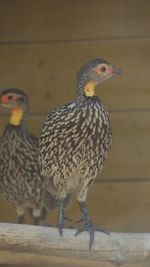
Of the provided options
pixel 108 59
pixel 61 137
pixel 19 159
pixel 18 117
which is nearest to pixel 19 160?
pixel 19 159

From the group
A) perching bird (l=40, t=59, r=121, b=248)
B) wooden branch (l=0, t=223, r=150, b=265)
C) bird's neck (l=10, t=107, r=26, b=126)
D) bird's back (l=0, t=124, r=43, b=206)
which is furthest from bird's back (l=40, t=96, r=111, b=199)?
bird's neck (l=10, t=107, r=26, b=126)

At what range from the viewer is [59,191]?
258 cm

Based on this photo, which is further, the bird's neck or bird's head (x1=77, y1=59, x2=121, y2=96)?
the bird's neck

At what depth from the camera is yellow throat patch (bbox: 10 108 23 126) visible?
298cm

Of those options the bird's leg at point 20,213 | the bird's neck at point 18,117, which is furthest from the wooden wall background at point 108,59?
the bird's leg at point 20,213

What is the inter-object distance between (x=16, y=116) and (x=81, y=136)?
69 cm

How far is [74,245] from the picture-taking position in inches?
90.2

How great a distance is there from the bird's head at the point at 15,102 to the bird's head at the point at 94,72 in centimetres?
56

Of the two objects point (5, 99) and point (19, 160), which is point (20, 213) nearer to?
point (19, 160)

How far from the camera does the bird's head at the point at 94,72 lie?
2.44 metres

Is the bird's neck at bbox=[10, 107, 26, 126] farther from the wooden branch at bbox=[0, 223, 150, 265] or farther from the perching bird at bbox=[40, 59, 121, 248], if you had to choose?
the wooden branch at bbox=[0, 223, 150, 265]

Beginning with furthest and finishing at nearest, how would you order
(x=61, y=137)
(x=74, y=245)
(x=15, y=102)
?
(x=15, y=102)
(x=61, y=137)
(x=74, y=245)

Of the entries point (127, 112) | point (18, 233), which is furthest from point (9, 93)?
point (18, 233)

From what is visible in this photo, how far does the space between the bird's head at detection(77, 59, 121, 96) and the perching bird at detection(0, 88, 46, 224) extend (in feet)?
1.84
